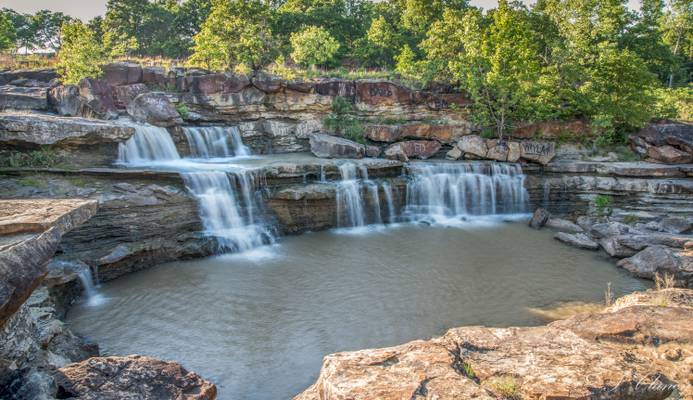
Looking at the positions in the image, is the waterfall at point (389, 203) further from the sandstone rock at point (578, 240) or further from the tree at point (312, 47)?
the tree at point (312, 47)

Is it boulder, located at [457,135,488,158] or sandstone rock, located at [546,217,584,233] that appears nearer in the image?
sandstone rock, located at [546,217,584,233]

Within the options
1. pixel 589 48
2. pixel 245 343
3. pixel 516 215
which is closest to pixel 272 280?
pixel 245 343

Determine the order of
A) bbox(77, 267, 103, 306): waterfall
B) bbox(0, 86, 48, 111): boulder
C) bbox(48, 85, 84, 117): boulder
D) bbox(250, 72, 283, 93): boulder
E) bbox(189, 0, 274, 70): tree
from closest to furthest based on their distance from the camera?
bbox(77, 267, 103, 306): waterfall → bbox(0, 86, 48, 111): boulder → bbox(48, 85, 84, 117): boulder → bbox(250, 72, 283, 93): boulder → bbox(189, 0, 274, 70): tree

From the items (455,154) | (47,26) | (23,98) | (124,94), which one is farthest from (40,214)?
(47,26)

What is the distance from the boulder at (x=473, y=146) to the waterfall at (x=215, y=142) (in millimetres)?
10351

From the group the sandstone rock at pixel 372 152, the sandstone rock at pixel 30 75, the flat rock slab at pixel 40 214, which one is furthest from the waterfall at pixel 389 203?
the sandstone rock at pixel 30 75

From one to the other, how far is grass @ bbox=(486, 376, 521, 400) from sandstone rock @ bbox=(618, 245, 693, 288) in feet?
32.0

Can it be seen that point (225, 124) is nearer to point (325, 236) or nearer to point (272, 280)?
point (325, 236)

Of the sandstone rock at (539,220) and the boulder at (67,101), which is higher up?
the boulder at (67,101)

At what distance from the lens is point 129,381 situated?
4.31 meters

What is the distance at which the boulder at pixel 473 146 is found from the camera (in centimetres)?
2031

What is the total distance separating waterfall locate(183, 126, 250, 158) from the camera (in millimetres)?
18203

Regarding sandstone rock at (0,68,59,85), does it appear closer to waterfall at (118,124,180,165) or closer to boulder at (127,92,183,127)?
boulder at (127,92,183,127)

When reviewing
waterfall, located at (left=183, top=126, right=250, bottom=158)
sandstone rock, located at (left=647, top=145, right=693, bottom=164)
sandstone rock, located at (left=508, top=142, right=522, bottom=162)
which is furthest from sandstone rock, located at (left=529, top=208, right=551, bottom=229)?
waterfall, located at (left=183, top=126, right=250, bottom=158)
